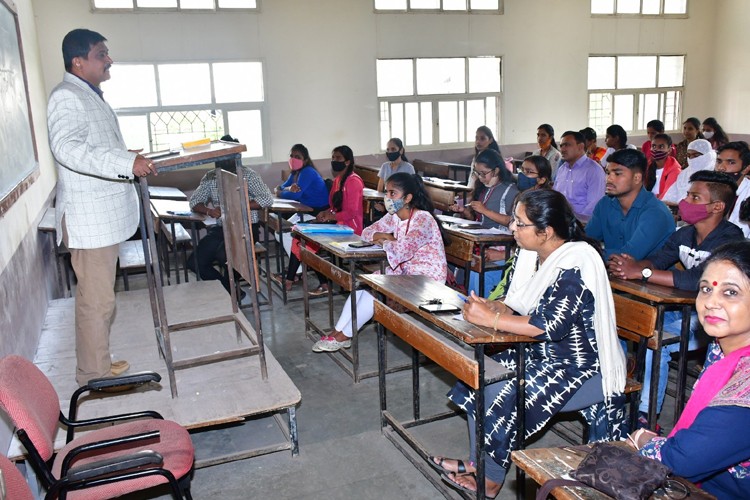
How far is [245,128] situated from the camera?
8.21 m

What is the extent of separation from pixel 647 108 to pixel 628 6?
162cm

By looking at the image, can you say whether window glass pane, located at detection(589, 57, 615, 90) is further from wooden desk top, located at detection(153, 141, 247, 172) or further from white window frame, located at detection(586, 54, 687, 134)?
wooden desk top, located at detection(153, 141, 247, 172)

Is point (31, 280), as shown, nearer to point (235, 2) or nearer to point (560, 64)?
point (235, 2)

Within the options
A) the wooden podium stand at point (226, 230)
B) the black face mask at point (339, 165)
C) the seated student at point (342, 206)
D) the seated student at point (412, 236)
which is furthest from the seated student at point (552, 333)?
the black face mask at point (339, 165)

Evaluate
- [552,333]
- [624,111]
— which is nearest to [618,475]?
[552,333]

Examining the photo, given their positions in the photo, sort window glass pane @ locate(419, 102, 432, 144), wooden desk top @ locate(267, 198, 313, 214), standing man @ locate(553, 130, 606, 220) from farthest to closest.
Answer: window glass pane @ locate(419, 102, 432, 144) < standing man @ locate(553, 130, 606, 220) < wooden desk top @ locate(267, 198, 313, 214)

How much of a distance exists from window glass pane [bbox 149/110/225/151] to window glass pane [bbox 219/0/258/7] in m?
1.27

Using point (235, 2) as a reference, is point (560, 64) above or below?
below

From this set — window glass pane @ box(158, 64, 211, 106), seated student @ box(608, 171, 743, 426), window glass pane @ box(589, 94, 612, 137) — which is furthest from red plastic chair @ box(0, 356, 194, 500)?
window glass pane @ box(589, 94, 612, 137)

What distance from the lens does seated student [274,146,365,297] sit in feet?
17.9

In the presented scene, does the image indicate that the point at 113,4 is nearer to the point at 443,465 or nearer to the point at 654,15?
the point at 443,465

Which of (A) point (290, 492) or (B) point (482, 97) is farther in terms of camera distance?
(B) point (482, 97)

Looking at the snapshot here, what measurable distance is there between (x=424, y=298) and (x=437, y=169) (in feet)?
19.6

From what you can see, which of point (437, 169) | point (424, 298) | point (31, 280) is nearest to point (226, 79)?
point (437, 169)
